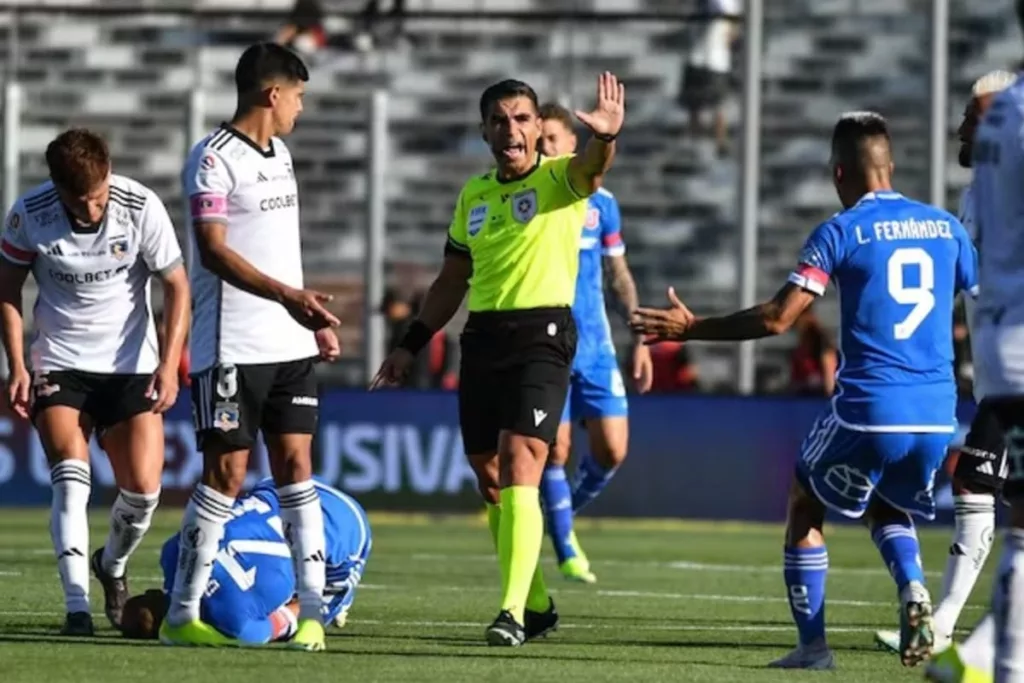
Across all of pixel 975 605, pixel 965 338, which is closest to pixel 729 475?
pixel 965 338

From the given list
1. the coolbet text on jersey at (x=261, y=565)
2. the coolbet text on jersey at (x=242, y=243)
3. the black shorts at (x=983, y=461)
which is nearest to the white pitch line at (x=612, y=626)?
the coolbet text on jersey at (x=261, y=565)

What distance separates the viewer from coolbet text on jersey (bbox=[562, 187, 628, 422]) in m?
14.0

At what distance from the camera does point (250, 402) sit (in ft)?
31.6

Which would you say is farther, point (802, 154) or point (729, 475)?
point (802, 154)

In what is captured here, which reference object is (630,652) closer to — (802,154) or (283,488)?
(283,488)

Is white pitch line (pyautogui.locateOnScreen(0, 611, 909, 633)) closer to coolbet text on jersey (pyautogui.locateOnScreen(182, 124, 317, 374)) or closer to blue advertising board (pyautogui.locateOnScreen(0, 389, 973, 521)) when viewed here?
coolbet text on jersey (pyautogui.locateOnScreen(182, 124, 317, 374))

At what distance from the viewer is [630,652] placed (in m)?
9.97

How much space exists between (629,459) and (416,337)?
33.6 ft

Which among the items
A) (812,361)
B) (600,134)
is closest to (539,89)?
(812,361)

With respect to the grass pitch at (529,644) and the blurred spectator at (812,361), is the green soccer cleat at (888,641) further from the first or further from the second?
the blurred spectator at (812,361)

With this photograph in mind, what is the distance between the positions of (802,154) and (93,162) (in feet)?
48.7

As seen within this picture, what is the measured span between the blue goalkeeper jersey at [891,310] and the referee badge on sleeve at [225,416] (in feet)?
7.35

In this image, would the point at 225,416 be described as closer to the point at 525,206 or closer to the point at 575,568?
the point at 525,206

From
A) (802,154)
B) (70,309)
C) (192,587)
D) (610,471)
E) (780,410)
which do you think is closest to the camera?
(192,587)
